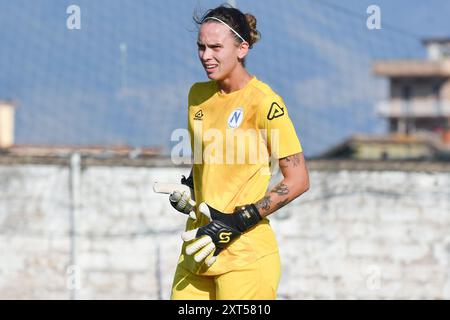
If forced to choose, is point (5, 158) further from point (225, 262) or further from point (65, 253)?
point (225, 262)

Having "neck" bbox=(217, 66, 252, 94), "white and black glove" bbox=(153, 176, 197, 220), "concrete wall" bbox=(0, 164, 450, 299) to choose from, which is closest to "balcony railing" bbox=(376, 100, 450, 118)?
"concrete wall" bbox=(0, 164, 450, 299)

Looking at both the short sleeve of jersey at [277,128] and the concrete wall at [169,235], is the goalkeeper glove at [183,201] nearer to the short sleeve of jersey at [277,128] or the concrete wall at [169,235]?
the short sleeve of jersey at [277,128]

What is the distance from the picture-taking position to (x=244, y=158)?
5234 mm

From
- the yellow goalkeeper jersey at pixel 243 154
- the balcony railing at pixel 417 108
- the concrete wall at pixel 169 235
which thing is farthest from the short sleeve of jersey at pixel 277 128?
the balcony railing at pixel 417 108

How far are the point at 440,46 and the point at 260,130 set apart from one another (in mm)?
96575

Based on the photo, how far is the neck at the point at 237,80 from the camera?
5324 millimetres

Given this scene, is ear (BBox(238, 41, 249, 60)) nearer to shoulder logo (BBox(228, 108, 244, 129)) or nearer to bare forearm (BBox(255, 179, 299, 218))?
shoulder logo (BBox(228, 108, 244, 129))

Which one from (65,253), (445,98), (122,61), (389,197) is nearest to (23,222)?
(65,253)

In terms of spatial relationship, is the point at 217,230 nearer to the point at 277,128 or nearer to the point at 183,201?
the point at 183,201

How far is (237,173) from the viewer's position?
17.3 feet

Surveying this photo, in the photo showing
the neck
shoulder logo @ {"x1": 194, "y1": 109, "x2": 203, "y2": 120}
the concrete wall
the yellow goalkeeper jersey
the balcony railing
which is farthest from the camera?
the balcony railing

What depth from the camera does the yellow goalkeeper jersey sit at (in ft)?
17.1

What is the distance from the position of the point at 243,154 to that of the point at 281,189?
0.25 meters

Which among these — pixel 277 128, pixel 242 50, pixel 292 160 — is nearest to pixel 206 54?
pixel 242 50
